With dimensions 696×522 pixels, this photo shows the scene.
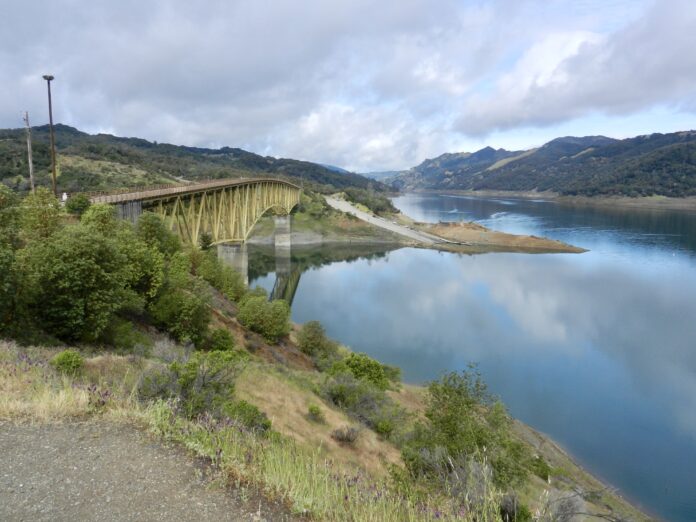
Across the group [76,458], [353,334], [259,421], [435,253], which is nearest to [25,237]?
[259,421]

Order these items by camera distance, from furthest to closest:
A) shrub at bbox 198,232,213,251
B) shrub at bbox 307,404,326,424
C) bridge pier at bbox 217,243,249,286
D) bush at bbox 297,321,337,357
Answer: bridge pier at bbox 217,243,249,286 → shrub at bbox 198,232,213,251 → bush at bbox 297,321,337,357 → shrub at bbox 307,404,326,424

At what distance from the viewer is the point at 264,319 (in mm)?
30766

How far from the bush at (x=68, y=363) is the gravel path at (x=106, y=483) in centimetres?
471

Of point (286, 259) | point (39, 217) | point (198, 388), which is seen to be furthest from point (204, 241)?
point (286, 259)

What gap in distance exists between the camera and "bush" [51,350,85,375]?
34.5ft

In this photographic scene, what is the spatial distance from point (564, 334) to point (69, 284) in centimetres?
4225

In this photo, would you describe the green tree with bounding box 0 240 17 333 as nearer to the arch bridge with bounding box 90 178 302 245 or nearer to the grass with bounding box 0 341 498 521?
the grass with bounding box 0 341 498 521

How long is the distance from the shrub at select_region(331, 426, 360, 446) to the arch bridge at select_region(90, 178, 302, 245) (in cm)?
1993

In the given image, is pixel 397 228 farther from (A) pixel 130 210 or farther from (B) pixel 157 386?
(B) pixel 157 386

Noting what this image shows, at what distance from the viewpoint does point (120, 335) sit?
1875cm

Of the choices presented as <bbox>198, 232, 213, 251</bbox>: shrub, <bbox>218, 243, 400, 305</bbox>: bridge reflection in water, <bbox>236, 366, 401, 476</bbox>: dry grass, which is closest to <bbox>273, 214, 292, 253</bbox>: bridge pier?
<bbox>218, 243, 400, 305</bbox>: bridge reflection in water

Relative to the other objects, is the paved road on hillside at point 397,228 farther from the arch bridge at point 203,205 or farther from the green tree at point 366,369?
the green tree at point 366,369

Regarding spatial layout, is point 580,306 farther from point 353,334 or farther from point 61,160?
point 61,160

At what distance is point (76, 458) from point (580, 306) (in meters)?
55.9
